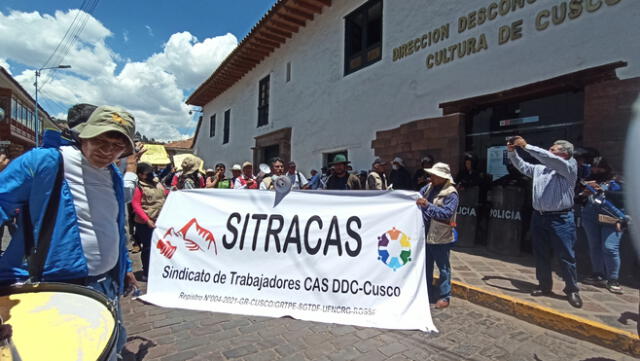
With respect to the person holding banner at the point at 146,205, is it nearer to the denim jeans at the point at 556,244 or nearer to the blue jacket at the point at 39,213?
the blue jacket at the point at 39,213

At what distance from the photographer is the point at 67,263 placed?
162cm


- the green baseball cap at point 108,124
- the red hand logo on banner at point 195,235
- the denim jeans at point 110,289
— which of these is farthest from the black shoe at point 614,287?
the green baseball cap at point 108,124

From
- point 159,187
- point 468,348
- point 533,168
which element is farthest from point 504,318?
point 159,187

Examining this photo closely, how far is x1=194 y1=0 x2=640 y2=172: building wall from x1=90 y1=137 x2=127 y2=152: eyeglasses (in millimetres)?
5851

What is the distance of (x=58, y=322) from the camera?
129cm

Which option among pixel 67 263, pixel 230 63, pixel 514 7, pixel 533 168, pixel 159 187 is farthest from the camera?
pixel 230 63

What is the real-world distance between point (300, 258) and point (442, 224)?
5.59 feet

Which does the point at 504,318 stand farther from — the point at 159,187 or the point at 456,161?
the point at 159,187

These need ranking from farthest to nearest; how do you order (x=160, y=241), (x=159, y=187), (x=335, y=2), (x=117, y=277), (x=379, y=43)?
1. (x=335, y=2)
2. (x=379, y=43)
3. (x=159, y=187)
4. (x=160, y=241)
5. (x=117, y=277)

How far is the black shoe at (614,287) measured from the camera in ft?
13.2

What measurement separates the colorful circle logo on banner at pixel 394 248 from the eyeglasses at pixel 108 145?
2536mm

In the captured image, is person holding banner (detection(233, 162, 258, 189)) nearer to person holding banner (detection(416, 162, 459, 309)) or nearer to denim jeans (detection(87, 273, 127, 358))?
person holding banner (detection(416, 162, 459, 309))

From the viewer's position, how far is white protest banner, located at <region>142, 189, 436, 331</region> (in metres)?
3.29

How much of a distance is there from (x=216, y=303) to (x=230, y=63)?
13934 mm
